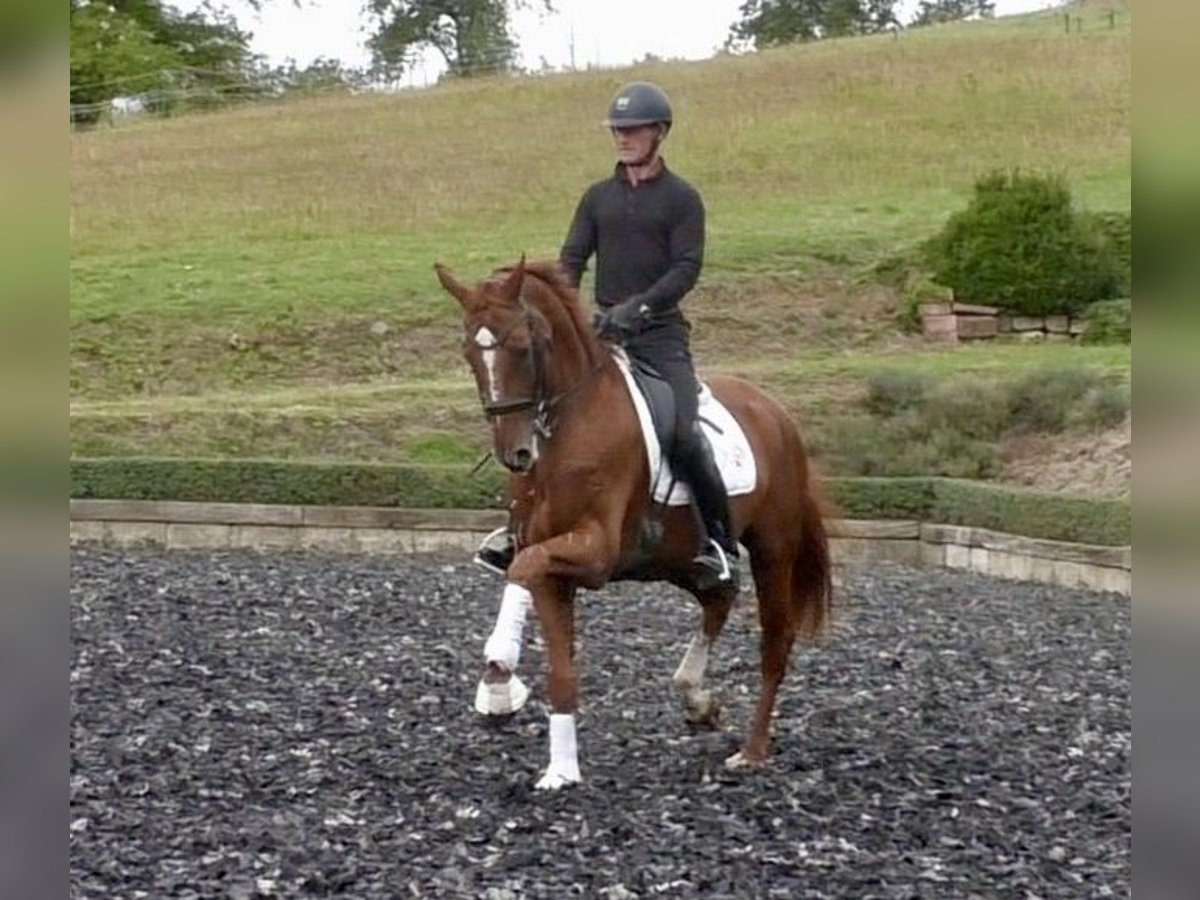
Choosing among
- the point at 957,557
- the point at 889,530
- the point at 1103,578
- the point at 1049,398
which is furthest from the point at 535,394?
the point at 1049,398

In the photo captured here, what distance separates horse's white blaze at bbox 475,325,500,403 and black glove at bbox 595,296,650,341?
72 centimetres

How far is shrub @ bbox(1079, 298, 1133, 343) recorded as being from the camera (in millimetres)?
19531

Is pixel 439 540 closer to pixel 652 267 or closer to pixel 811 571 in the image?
pixel 811 571

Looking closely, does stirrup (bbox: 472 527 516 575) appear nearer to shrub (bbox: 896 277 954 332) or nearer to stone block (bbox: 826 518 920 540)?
stone block (bbox: 826 518 920 540)

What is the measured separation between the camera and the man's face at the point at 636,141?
662cm

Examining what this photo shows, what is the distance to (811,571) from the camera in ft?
24.3

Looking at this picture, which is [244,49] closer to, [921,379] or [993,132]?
[993,132]

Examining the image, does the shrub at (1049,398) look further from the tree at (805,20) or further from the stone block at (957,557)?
the tree at (805,20)

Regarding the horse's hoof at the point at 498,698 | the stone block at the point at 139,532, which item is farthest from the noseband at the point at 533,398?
the stone block at the point at 139,532

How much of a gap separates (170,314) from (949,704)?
1496 cm

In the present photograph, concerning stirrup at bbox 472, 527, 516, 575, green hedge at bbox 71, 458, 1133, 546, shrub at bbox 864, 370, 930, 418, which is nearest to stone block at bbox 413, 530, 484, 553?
green hedge at bbox 71, 458, 1133, 546

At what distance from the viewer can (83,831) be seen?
5.66m

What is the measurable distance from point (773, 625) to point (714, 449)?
2.91 feet

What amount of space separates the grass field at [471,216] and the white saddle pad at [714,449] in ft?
32.3
